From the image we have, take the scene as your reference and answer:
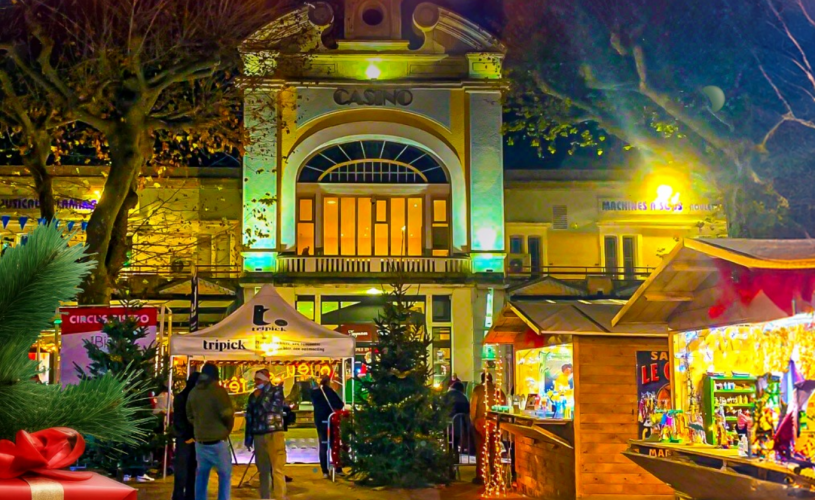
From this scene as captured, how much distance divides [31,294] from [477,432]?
14191 mm

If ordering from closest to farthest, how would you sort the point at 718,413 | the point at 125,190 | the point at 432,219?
the point at 718,413 < the point at 125,190 < the point at 432,219

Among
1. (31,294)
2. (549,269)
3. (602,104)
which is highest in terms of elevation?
(602,104)

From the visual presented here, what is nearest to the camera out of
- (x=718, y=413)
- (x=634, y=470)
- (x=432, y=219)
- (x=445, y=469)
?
(x=718, y=413)

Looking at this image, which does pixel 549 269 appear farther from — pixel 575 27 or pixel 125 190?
pixel 125 190

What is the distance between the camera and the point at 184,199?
114 feet

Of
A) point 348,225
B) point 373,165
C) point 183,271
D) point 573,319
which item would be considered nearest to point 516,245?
point 373,165

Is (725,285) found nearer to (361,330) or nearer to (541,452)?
(541,452)

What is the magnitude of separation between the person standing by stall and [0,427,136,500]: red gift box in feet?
44.4

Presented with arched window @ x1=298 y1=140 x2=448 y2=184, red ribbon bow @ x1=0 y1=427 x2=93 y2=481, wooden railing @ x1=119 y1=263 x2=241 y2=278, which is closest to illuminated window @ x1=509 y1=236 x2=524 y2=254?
arched window @ x1=298 y1=140 x2=448 y2=184

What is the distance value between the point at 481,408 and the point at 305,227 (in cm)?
1825

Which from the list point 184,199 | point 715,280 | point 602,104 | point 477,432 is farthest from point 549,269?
point 715,280

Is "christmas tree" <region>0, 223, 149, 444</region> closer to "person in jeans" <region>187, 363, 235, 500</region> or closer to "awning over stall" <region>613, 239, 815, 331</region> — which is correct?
"awning over stall" <region>613, 239, 815, 331</region>

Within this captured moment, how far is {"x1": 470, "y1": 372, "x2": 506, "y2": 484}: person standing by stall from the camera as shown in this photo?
598 inches

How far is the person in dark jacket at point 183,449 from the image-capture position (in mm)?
11867
